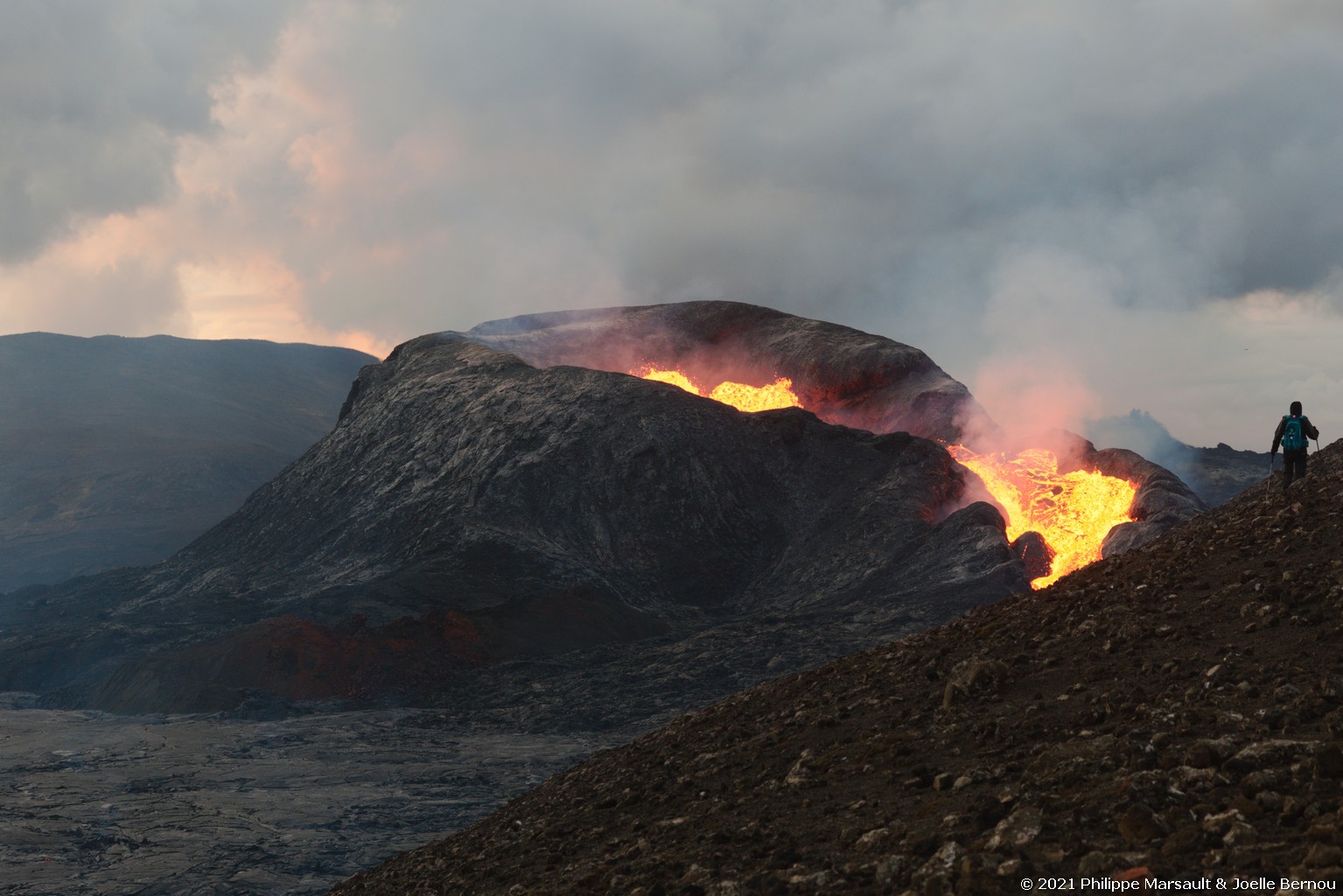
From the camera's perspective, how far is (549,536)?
56438 millimetres

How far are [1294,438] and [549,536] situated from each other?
4290 cm

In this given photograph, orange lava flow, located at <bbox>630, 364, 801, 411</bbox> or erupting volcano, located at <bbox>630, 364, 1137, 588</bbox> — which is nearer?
erupting volcano, located at <bbox>630, 364, 1137, 588</bbox>

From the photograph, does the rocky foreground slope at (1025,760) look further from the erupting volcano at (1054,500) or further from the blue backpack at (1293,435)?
the erupting volcano at (1054,500)

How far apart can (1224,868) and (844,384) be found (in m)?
67.9

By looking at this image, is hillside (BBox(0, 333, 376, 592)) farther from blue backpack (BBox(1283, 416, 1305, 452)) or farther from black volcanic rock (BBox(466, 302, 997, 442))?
blue backpack (BBox(1283, 416, 1305, 452))

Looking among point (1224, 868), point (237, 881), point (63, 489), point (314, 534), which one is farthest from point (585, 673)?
point (63, 489)

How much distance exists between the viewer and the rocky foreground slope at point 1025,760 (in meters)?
7.31

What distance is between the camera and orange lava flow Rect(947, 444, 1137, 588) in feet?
171

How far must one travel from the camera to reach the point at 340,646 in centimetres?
4497

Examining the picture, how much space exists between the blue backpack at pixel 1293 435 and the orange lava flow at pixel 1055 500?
1245 inches

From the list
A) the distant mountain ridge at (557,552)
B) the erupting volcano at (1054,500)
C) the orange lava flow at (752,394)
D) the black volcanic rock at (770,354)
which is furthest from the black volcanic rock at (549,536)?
the orange lava flow at (752,394)

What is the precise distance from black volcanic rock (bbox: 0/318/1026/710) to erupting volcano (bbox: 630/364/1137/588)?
2.92 metres

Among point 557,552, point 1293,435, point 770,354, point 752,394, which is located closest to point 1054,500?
point 752,394

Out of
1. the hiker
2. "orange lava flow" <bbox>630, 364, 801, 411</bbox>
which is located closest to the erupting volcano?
"orange lava flow" <bbox>630, 364, 801, 411</bbox>
